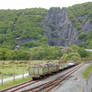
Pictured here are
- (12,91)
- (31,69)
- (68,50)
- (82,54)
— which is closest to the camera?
(12,91)

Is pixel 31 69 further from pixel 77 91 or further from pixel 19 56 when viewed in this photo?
pixel 19 56

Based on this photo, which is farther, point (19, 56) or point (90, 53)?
point (90, 53)

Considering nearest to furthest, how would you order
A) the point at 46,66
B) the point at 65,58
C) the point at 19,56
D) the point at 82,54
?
1. the point at 46,66
2. the point at 65,58
3. the point at 19,56
4. the point at 82,54

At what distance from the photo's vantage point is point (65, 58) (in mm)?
104938

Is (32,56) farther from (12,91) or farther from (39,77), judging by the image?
(12,91)

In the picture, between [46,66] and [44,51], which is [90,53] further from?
[46,66]

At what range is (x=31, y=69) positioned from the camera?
3309 cm

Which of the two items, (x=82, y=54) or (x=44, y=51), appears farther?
(x=82, y=54)

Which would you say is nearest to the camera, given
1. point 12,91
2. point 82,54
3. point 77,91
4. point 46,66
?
point 12,91

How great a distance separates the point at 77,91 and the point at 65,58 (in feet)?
269

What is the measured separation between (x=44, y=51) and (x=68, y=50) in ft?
64.4

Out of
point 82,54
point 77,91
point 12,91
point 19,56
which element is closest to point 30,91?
point 12,91

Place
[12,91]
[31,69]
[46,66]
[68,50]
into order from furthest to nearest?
[68,50]
[46,66]
[31,69]
[12,91]

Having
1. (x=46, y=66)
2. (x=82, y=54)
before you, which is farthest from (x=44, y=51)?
(x=46, y=66)
